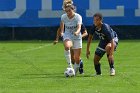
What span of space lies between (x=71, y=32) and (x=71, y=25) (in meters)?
0.19

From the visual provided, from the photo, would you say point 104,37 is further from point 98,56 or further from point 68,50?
point 68,50

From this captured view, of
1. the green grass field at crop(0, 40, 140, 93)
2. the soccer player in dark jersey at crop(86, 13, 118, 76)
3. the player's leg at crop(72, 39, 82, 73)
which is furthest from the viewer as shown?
the player's leg at crop(72, 39, 82, 73)

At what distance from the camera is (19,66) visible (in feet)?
57.2

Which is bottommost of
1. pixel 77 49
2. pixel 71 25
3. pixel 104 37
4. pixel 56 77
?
pixel 56 77

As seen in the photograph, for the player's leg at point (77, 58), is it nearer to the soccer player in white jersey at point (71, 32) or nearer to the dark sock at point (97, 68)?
the soccer player in white jersey at point (71, 32)

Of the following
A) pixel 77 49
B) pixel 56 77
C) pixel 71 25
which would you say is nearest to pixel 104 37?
pixel 77 49

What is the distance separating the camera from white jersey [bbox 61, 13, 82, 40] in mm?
14422

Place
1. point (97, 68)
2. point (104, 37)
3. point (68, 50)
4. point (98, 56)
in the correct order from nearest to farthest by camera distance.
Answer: point (68, 50) → point (104, 37) → point (98, 56) → point (97, 68)

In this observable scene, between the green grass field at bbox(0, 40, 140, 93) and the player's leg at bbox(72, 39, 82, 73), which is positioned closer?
the green grass field at bbox(0, 40, 140, 93)

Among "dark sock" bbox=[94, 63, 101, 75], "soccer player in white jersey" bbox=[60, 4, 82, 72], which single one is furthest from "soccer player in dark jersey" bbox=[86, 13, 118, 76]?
"soccer player in white jersey" bbox=[60, 4, 82, 72]

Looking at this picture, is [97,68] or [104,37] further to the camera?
[97,68]

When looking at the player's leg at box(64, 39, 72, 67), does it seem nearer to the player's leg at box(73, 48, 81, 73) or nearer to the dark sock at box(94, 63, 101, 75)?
the player's leg at box(73, 48, 81, 73)

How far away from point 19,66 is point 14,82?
4.29 meters

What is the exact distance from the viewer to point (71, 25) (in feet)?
47.5
